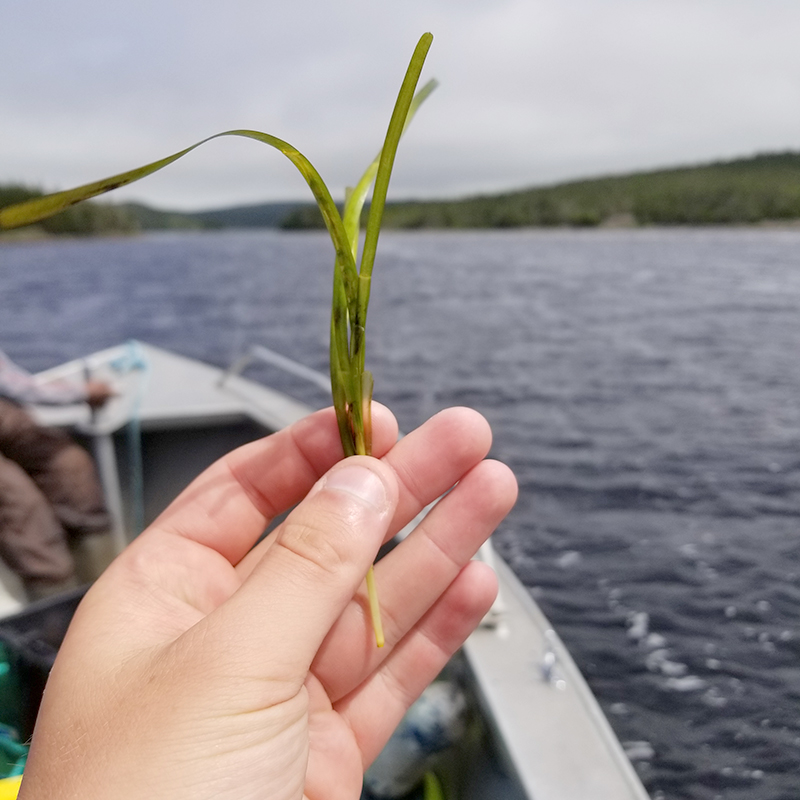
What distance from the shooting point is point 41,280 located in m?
45.4

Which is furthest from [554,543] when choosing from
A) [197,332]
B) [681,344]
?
[197,332]

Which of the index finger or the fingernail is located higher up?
the fingernail

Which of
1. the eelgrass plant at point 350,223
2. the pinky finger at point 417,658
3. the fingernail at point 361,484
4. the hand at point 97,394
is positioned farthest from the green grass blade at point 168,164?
the hand at point 97,394

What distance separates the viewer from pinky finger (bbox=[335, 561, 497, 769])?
1.63 meters

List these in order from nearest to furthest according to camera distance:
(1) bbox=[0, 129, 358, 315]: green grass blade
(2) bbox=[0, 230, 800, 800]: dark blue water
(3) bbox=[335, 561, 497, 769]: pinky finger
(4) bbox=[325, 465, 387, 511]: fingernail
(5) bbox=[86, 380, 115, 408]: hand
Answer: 1. (1) bbox=[0, 129, 358, 315]: green grass blade
2. (4) bbox=[325, 465, 387, 511]: fingernail
3. (3) bbox=[335, 561, 497, 769]: pinky finger
4. (5) bbox=[86, 380, 115, 408]: hand
5. (2) bbox=[0, 230, 800, 800]: dark blue water

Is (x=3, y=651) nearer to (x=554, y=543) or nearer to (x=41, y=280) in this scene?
(x=554, y=543)

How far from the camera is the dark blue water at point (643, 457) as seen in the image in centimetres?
451

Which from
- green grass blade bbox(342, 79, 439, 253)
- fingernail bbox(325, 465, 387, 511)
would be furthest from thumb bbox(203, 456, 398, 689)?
green grass blade bbox(342, 79, 439, 253)

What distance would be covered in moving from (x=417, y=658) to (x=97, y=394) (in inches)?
106

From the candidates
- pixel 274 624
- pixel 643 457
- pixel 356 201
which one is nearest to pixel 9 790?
pixel 274 624

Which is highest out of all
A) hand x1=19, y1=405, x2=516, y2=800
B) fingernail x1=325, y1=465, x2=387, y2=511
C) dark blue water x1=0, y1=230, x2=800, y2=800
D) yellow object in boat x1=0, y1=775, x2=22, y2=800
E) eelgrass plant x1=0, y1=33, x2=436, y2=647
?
eelgrass plant x1=0, y1=33, x2=436, y2=647

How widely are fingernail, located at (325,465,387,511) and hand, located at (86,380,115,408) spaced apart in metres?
2.78

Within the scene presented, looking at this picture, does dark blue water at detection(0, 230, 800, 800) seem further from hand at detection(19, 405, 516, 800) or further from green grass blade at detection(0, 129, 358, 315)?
green grass blade at detection(0, 129, 358, 315)

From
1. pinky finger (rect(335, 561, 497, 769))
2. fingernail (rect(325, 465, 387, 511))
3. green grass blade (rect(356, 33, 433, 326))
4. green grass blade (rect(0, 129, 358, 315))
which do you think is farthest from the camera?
pinky finger (rect(335, 561, 497, 769))
